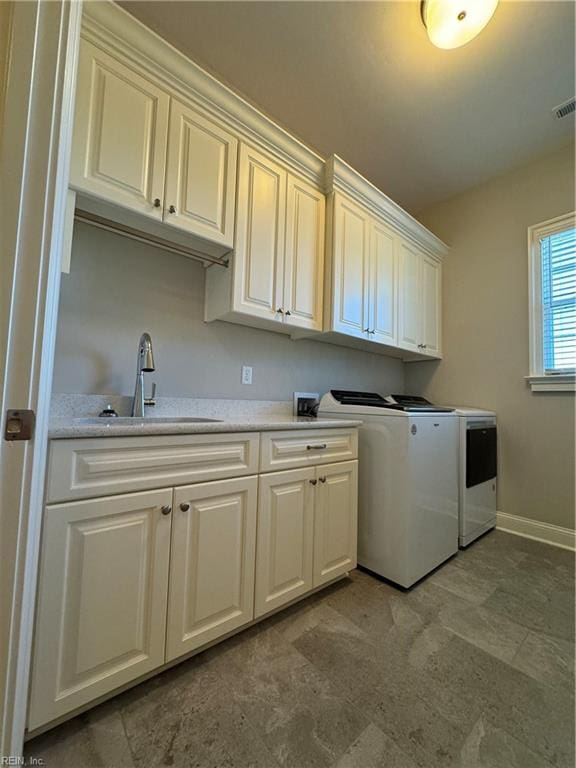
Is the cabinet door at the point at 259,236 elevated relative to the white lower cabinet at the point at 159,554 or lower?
elevated

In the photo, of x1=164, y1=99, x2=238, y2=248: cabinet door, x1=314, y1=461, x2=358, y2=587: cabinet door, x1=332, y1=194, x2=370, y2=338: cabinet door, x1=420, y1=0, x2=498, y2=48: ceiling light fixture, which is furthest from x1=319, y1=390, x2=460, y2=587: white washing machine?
x1=420, y1=0, x2=498, y2=48: ceiling light fixture

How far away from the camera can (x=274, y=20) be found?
154cm

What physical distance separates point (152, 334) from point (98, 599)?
115cm

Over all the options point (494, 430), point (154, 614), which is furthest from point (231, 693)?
point (494, 430)

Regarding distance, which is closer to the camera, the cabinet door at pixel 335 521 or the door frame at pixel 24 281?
the door frame at pixel 24 281

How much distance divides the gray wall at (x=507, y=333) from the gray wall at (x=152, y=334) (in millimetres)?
1620

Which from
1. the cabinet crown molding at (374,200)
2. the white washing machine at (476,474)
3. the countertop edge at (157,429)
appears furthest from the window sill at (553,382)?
the countertop edge at (157,429)

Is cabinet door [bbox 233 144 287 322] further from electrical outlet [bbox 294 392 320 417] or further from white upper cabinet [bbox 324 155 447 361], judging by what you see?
electrical outlet [bbox 294 392 320 417]

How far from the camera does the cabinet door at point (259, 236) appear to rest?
1.62 meters

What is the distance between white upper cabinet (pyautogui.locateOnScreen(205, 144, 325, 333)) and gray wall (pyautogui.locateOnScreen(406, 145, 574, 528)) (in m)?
1.59

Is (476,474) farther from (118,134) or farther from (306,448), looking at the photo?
(118,134)

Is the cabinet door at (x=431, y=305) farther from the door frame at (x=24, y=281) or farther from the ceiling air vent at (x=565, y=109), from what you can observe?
the door frame at (x=24, y=281)

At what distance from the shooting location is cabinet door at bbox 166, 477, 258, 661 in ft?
3.45

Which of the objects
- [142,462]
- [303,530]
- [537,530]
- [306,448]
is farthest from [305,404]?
[537,530]
